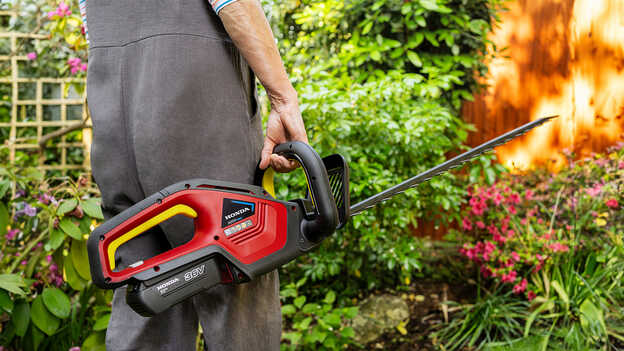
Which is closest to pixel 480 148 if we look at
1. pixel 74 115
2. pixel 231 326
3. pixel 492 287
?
pixel 231 326

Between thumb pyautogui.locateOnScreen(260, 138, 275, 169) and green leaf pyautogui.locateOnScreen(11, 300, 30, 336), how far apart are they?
4.56 ft

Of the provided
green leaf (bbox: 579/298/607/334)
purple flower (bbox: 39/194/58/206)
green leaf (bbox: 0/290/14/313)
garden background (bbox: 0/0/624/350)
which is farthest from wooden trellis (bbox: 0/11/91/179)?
green leaf (bbox: 579/298/607/334)

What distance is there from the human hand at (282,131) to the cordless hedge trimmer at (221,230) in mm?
31

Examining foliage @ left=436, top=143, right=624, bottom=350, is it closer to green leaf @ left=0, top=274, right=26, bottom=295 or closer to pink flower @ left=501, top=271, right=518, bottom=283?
pink flower @ left=501, top=271, right=518, bottom=283

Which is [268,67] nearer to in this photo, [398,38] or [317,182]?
[317,182]

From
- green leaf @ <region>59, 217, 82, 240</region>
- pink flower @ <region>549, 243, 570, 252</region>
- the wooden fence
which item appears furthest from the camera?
the wooden fence

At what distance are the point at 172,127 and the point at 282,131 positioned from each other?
24cm

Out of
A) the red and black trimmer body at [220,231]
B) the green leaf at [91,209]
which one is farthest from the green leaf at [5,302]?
the red and black trimmer body at [220,231]

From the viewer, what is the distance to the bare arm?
870 millimetres

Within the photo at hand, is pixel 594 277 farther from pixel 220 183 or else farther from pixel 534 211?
pixel 220 183

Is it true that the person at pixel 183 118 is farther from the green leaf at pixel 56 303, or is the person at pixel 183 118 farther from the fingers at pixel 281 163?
the green leaf at pixel 56 303

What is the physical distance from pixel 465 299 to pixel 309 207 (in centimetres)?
214

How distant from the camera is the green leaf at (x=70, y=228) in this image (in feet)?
5.49

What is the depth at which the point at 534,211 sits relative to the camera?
256 centimetres
